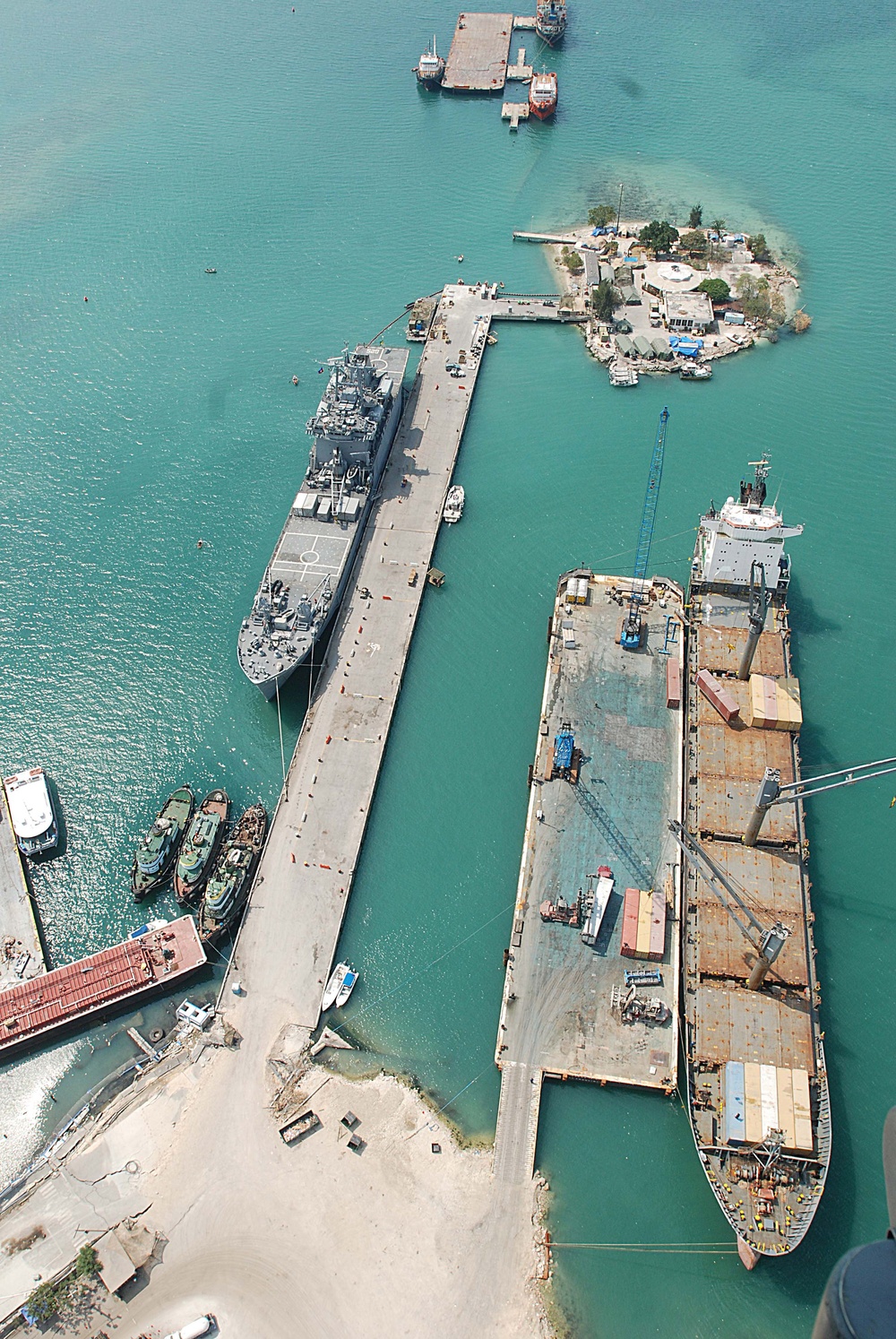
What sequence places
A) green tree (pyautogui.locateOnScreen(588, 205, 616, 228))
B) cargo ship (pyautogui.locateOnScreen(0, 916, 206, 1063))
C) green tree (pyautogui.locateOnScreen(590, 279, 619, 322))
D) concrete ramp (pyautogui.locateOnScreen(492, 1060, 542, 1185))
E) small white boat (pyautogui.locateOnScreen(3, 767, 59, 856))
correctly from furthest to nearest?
green tree (pyautogui.locateOnScreen(588, 205, 616, 228)) → green tree (pyautogui.locateOnScreen(590, 279, 619, 322)) → small white boat (pyautogui.locateOnScreen(3, 767, 59, 856)) → cargo ship (pyautogui.locateOnScreen(0, 916, 206, 1063)) → concrete ramp (pyautogui.locateOnScreen(492, 1060, 542, 1185))

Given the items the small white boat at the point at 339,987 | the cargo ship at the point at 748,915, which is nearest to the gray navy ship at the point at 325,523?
the small white boat at the point at 339,987

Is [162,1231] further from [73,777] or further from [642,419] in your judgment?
[642,419]

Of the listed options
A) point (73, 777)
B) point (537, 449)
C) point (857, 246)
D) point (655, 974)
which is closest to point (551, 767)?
point (655, 974)

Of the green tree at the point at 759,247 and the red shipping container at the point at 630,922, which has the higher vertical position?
the green tree at the point at 759,247

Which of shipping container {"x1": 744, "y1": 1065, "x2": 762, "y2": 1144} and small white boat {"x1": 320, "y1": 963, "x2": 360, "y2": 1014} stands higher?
small white boat {"x1": 320, "y1": 963, "x2": 360, "y2": 1014}

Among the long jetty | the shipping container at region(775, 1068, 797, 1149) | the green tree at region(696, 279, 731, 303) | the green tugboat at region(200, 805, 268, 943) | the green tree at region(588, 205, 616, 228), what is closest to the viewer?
the shipping container at region(775, 1068, 797, 1149)

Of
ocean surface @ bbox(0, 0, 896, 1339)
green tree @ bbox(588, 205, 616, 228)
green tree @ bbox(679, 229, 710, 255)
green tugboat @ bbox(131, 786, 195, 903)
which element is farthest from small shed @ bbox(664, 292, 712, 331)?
green tugboat @ bbox(131, 786, 195, 903)

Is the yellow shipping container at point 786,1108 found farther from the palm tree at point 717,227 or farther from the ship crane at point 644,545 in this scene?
the palm tree at point 717,227

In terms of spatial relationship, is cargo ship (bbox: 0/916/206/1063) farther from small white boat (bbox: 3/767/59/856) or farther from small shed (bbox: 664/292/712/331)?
small shed (bbox: 664/292/712/331)
